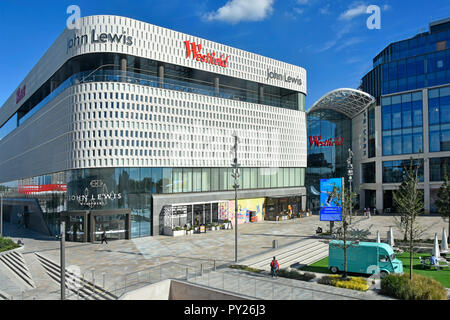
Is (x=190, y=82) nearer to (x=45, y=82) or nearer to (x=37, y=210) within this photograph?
(x=45, y=82)

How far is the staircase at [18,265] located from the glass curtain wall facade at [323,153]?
48768 millimetres

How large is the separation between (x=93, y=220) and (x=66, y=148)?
8.86 m

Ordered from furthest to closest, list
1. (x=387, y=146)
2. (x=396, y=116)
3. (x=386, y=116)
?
(x=386, y=116), (x=387, y=146), (x=396, y=116)

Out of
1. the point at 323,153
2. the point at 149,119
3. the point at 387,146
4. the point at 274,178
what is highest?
the point at 149,119

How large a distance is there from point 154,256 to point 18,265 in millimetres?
10191

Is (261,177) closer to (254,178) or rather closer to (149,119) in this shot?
(254,178)

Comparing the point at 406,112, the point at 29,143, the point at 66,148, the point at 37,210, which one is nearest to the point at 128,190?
the point at 66,148

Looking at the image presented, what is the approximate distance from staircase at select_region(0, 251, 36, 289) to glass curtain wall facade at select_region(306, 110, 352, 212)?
1920 inches

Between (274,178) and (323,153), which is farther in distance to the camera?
(323,153)

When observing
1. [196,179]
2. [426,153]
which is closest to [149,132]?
[196,179]

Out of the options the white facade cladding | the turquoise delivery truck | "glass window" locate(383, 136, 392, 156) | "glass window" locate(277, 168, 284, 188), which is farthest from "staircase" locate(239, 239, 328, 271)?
"glass window" locate(383, 136, 392, 156)

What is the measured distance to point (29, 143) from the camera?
52.7 m

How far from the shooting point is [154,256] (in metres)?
26.1

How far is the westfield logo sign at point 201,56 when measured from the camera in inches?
1603
